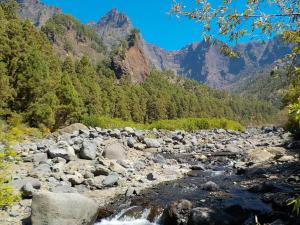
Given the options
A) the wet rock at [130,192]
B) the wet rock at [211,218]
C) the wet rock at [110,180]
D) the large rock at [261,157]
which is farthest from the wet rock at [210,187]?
the large rock at [261,157]

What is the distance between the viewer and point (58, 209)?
35.8 ft

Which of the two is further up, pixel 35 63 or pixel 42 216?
pixel 35 63

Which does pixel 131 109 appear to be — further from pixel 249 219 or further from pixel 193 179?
pixel 249 219

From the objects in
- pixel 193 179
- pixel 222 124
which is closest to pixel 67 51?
pixel 222 124

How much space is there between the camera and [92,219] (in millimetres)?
11875

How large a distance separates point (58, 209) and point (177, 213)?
3.93m

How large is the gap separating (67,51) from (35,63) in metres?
160

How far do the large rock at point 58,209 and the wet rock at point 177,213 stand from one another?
8.69 ft

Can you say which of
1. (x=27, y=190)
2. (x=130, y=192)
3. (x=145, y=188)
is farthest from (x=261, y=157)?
(x=27, y=190)

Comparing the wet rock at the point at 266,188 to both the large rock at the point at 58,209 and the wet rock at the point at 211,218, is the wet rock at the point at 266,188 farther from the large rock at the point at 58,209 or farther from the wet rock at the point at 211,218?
the large rock at the point at 58,209

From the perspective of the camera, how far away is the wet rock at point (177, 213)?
1198cm

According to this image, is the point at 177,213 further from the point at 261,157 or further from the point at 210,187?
the point at 261,157

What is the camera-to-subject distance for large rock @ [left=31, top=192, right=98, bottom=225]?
1079 centimetres

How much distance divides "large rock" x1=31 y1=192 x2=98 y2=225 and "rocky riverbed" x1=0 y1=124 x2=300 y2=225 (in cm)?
3
